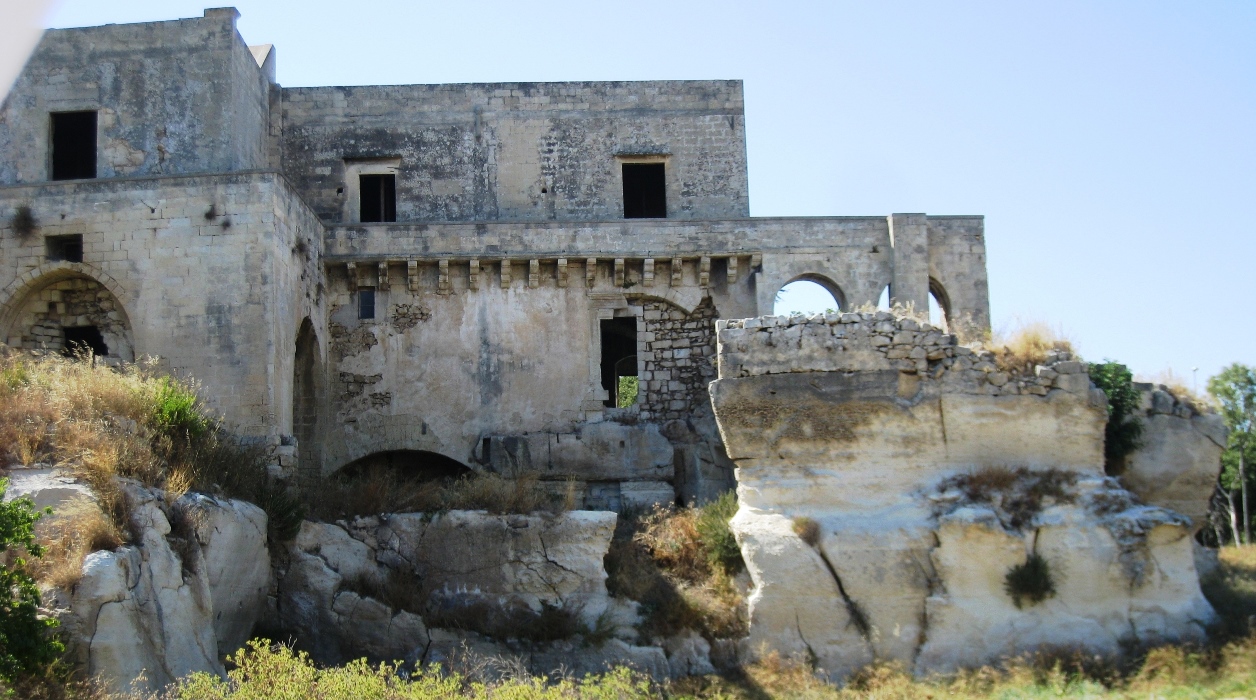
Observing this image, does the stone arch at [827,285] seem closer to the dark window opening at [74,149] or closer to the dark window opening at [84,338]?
the dark window opening at [84,338]

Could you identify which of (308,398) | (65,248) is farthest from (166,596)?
(65,248)

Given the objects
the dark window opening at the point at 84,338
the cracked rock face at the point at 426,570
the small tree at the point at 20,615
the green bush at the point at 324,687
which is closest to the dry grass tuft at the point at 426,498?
the cracked rock face at the point at 426,570

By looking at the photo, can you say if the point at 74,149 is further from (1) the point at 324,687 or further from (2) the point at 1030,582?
(2) the point at 1030,582

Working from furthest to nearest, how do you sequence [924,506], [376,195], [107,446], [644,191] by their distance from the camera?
1. [644,191]
2. [376,195]
3. [924,506]
4. [107,446]

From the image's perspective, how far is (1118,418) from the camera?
14.3 m

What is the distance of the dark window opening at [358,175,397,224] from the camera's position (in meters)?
21.2

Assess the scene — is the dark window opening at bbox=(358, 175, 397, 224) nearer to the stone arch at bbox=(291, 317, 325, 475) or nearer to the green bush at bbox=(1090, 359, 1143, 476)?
the stone arch at bbox=(291, 317, 325, 475)

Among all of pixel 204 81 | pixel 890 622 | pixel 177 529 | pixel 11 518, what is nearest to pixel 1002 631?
pixel 890 622

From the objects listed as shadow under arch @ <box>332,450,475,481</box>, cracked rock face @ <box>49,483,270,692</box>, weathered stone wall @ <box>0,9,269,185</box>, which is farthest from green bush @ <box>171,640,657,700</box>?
weathered stone wall @ <box>0,9,269,185</box>

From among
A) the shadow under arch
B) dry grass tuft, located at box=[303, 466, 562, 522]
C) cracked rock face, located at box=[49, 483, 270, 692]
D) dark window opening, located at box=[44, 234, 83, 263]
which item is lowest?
cracked rock face, located at box=[49, 483, 270, 692]

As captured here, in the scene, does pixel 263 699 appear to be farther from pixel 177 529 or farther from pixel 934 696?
pixel 934 696

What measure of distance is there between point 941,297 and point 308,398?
10110 millimetres

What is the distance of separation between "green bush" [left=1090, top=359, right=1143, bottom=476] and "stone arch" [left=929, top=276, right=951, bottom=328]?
4470 mm

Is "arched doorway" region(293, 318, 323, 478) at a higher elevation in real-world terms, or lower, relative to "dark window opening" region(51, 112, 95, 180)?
lower
